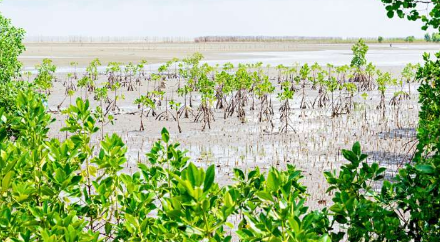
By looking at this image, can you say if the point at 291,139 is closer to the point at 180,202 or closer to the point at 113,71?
the point at 180,202

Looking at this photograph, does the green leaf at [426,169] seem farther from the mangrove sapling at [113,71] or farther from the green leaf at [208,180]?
the mangrove sapling at [113,71]

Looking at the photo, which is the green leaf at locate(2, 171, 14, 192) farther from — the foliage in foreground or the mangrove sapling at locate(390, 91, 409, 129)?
the mangrove sapling at locate(390, 91, 409, 129)

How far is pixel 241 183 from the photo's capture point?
2.34 metres

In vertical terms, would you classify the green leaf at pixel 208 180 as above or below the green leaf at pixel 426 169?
above

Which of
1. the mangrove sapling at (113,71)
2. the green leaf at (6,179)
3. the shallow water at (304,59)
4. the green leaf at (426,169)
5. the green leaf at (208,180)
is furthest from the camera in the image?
the shallow water at (304,59)

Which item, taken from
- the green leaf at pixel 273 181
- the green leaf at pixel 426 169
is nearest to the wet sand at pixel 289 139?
the green leaf at pixel 426 169

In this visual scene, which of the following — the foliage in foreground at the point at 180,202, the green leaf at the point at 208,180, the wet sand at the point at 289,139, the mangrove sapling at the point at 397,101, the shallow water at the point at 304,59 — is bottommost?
the wet sand at the point at 289,139

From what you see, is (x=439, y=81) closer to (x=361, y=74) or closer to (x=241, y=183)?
(x=241, y=183)

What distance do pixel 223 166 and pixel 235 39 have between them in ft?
297

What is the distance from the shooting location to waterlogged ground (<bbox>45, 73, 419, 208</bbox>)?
7340 mm

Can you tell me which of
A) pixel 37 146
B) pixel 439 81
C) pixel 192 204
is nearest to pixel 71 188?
pixel 37 146

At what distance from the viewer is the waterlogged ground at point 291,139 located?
7340mm

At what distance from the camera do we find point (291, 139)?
29.5ft

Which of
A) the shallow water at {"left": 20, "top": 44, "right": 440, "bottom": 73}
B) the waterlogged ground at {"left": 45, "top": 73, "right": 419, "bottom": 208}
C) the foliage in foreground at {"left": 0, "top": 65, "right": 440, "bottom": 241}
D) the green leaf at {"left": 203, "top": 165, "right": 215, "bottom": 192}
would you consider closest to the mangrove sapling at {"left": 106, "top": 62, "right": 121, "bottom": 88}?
the waterlogged ground at {"left": 45, "top": 73, "right": 419, "bottom": 208}
